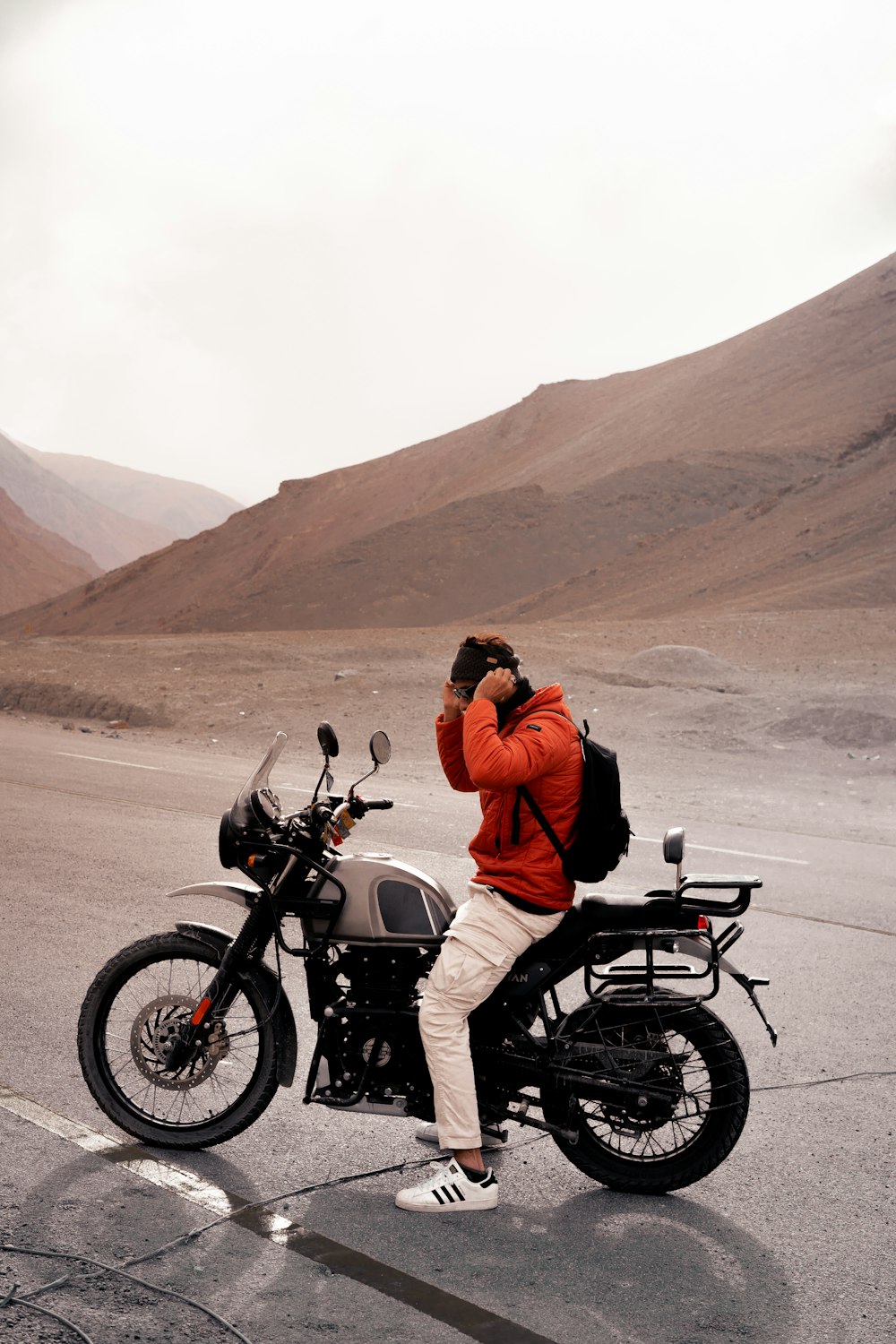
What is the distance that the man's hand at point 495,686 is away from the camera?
4.34 meters

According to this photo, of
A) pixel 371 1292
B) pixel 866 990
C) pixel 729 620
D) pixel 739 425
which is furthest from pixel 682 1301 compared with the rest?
pixel 739 425

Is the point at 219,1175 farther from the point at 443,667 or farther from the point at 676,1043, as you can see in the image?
the point at 443,667

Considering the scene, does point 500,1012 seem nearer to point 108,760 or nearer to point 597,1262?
point 597,1262

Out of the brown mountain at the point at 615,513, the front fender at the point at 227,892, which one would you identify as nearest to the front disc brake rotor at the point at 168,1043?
the front fender at the point at 227,892

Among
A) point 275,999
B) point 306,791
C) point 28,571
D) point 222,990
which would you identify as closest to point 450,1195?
point 275,999

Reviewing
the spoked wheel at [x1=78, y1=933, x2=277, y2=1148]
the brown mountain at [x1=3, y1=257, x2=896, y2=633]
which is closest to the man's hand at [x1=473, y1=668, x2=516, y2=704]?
the spoked wheel at [x1=78, y1=933, x2=277, y2=1148]

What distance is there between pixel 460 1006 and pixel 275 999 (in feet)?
2.48

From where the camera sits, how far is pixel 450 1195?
164 inches

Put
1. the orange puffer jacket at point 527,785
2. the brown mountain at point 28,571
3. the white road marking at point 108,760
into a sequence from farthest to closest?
the brown mountain at point 28,571, the white road marking at point 108,760, the orange puffer jacket at point 527,785

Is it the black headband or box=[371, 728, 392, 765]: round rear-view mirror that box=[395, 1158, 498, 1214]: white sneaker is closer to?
box=[371, 728, 392, 765]: round rear-view mirror

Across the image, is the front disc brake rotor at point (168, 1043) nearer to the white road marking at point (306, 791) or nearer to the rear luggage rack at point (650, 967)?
the rear luggage rack at point (650, 967)

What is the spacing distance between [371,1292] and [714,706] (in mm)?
23079

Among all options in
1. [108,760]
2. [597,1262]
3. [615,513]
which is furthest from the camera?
[615,513]

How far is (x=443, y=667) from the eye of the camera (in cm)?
3353
